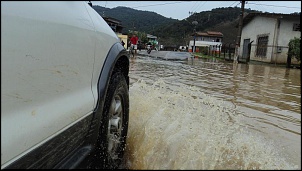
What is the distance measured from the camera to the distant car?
1.21 meters

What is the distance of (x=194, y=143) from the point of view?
249 cm

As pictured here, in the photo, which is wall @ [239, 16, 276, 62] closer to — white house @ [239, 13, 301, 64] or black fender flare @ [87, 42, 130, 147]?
white house @ [239, 13, 301, 64]

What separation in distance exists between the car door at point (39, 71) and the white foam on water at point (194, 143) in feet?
2.00

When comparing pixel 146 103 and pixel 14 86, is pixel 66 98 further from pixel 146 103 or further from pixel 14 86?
pixel 146 103

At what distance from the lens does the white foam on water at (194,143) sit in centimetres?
203

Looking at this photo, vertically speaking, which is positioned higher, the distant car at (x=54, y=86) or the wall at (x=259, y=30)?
the wall at (x=259, y=30)

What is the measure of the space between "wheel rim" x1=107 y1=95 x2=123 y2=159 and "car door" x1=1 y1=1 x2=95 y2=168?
0.58 metres

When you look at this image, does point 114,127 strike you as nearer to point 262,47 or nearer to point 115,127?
point 115,127

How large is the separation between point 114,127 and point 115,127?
0.01m

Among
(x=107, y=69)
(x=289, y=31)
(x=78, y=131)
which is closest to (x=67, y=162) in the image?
(x=78, y=131)

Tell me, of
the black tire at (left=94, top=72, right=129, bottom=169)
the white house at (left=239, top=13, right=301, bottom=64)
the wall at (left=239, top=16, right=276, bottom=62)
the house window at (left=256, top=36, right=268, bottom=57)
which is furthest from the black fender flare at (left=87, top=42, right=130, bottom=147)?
the house window at (left=256, top=36, right=268, bottom=57)

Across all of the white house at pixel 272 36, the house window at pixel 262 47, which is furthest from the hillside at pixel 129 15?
the house window at pixel 262 47

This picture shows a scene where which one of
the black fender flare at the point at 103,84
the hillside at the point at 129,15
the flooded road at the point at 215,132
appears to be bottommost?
the flooded road at the point at 215,132

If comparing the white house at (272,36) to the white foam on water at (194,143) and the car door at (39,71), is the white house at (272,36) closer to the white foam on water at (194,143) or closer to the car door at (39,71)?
the white foam on water at (194,143)
